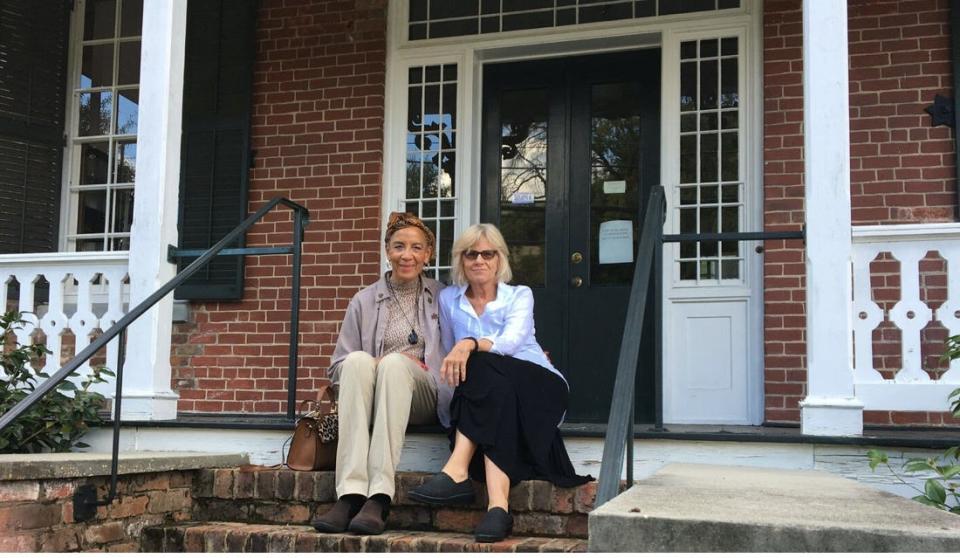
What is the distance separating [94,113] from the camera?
649 cm

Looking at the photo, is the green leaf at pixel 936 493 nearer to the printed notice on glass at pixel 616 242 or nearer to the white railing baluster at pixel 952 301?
the white railing baluster at pixel 952 301

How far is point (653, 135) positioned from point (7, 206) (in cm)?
401

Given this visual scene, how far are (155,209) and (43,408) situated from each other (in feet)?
3.45

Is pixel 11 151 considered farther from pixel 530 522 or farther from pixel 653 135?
pixel 530 522

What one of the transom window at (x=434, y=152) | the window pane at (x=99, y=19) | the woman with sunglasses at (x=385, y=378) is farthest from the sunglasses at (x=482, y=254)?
the window pane at (x=99, y=19)

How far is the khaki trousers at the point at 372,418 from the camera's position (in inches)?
136

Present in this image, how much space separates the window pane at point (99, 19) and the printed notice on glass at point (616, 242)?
367cm

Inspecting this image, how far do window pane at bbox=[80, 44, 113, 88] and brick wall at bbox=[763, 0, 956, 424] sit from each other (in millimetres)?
4324

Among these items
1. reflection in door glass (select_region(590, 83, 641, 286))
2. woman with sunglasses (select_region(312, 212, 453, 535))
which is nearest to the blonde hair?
woman with sunglasses (select_region(312, 212, 453, 535))

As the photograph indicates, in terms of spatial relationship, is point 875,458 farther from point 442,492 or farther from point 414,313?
point 414,313

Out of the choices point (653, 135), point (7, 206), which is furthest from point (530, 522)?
point (7, 206)

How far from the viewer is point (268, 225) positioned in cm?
596

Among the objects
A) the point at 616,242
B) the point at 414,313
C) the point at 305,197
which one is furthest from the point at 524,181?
the point at 414,313

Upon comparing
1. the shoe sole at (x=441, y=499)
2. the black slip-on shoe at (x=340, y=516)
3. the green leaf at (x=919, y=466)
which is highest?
the green leaf at (x=919, y=466)
